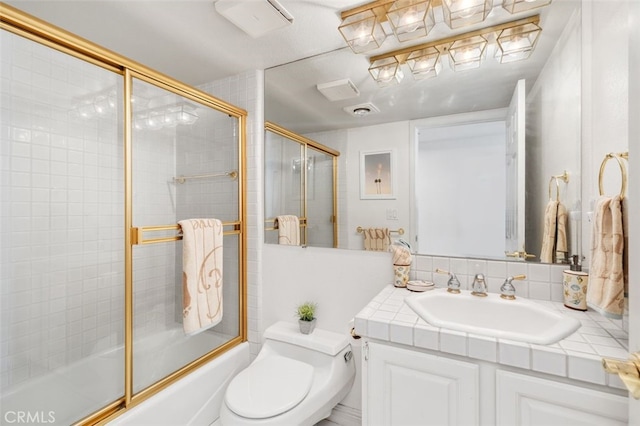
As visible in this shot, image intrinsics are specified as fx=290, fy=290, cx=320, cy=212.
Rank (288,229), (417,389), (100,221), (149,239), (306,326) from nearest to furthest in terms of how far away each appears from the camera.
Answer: (417,389), (149,239), (306,326), (100,221), (288,229)

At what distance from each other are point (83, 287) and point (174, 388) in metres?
0.85

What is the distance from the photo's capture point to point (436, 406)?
2.93 feet

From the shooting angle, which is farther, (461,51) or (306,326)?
(306,326)

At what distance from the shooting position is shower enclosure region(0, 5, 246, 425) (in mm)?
1428

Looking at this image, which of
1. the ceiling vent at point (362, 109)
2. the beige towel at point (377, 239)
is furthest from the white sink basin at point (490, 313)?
the ceiling vent at point (362, 109)

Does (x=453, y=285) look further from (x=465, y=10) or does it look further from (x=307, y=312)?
(x=465, y=10)

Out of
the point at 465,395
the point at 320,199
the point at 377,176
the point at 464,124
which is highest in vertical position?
the point at 464,124

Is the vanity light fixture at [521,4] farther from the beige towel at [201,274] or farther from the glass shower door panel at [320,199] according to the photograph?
the beige towel at [201,274]

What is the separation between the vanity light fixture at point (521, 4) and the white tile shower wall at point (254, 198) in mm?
1385

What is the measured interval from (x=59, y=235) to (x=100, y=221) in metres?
0.20

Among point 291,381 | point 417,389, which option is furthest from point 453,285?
point 291,381

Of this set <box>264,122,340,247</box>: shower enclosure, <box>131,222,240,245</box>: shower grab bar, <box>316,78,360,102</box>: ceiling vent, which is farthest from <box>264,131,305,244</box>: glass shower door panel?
<box>131,222,240,245</box>: shower grab bar

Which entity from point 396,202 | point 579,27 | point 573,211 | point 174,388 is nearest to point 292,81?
point 396,202

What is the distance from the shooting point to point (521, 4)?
3.88 feet
